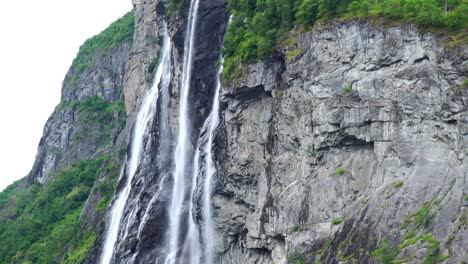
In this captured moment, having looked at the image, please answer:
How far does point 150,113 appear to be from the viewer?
77875 millimetres

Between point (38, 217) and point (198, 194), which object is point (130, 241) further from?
point (38, 217)

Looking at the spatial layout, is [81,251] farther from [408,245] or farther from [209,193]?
[408,245]

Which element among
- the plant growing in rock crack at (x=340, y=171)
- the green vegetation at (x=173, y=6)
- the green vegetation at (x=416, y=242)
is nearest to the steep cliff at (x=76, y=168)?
the green vegetation at (x=173, y=6)

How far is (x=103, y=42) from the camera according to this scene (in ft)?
440

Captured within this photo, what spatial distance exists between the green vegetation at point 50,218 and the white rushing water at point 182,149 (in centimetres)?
2395

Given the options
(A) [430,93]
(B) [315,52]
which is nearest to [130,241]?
(B) [315,52]

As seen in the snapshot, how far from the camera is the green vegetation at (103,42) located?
12219 centimetres

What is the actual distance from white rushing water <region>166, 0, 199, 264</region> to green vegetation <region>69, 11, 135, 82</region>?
176 ft

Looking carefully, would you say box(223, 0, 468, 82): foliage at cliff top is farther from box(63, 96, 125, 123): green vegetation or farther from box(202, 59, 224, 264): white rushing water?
box(63, 96, 125, 123): green vegetation

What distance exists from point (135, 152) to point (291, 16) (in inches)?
1098

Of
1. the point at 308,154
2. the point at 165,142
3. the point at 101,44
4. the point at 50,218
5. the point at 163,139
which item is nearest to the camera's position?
the point at 308,154

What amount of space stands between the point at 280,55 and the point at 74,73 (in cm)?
8562

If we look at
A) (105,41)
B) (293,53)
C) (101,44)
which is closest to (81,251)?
(293,53)

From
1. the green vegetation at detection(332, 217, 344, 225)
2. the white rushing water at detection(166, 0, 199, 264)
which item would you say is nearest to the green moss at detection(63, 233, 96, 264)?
the white rushing water at detection(166, 0, 199, 264)
